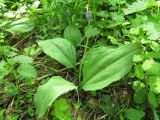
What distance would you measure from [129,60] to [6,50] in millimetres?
821

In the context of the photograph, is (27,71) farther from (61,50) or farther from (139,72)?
(139,72)

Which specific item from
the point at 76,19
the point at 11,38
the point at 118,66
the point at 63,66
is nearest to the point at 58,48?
the point at 63,66

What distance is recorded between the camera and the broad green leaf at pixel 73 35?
6.17 ft

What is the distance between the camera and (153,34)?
3.94 ft

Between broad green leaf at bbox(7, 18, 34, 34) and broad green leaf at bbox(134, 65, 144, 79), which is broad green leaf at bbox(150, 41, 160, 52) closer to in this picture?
broad green leaf at bbox(134, 65, 144, 79)

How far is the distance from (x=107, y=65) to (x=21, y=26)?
908 millimetres

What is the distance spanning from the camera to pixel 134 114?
138 centimetres

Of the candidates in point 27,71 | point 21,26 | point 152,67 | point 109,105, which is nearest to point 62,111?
point 109,105

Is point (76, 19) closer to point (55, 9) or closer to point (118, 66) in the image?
point (55, 9)

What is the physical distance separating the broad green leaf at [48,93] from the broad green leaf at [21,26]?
75 cm

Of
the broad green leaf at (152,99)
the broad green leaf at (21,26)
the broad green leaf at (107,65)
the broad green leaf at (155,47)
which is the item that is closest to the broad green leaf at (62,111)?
the broad green leaf at (107,65)

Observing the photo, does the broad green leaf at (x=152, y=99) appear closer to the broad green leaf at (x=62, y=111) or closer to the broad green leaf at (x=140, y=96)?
the broad green leaf at (x=140, y=96)

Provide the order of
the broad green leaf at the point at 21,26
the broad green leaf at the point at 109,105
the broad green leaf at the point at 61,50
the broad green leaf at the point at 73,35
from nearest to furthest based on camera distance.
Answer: the broad green leaf at the point at 109,105
the broad green leaf at the point at 61,50
the broad green leaf at the point at 73,35
the broad green leaf at the point at 21,26

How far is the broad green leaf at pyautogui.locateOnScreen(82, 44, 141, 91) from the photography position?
4.62ft
